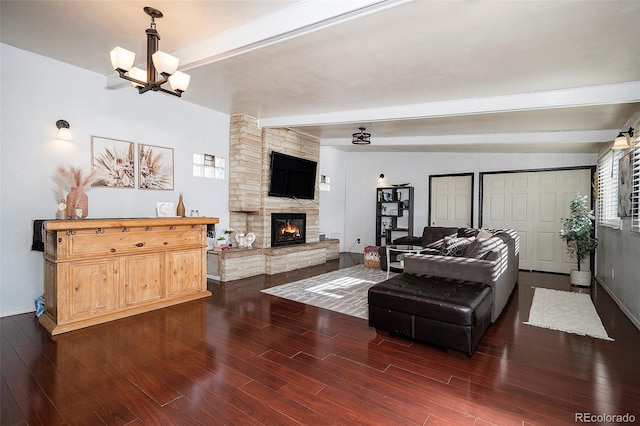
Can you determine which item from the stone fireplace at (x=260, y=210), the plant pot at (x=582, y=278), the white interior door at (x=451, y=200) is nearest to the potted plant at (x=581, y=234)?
the plant pot at (x=582, y=278)

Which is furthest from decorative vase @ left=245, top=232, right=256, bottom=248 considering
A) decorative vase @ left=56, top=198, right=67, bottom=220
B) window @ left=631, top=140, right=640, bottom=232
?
window @ left=631, top=140, right=640, bottom=232

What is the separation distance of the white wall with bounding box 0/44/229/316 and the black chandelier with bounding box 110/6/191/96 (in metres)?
1.72

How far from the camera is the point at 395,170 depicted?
8.56 meters

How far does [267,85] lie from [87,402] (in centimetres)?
366

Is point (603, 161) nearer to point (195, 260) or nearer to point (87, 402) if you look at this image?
point (195, 260)

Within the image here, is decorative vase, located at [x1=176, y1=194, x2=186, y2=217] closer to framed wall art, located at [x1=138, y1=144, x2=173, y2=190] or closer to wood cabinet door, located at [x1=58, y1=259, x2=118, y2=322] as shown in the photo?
framed wall art, located at [x1=138, y1=144, x2=173, y2=190]

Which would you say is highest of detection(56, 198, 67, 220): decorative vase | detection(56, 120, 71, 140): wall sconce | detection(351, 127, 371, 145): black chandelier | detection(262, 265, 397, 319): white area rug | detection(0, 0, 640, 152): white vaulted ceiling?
detection(0, 0, 640, 152): white vaulted ceiling

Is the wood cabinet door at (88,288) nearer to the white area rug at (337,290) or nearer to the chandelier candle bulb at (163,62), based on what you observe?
the white area rug at (337,290)

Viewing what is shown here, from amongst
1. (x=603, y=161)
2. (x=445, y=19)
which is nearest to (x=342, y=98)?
(x=445, y=19)

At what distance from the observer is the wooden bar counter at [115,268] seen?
3.13 meters

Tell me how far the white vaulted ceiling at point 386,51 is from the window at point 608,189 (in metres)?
0.46

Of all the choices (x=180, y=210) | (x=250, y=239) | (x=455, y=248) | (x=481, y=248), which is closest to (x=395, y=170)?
(x=250, y=239)

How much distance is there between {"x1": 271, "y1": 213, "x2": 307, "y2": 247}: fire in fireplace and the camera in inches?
249

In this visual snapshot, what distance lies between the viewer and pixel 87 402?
6.61ft
